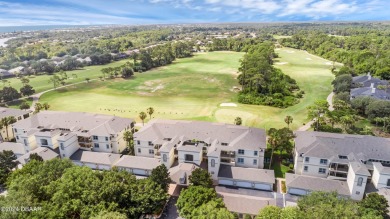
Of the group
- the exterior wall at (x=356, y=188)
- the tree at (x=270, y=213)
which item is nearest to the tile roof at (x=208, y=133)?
the exterior wall at (x=356, y=188)

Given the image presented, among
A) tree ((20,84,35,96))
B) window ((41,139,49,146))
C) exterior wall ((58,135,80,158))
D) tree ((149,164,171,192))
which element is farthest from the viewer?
tree ((20,84,35,96))

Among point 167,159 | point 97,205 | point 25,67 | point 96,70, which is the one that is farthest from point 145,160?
point 25,67

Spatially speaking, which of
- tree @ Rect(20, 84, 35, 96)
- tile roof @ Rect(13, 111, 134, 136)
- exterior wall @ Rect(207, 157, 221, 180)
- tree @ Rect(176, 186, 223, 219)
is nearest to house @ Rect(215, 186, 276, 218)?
exterior wall @ Rect(207, 157, 221, 180)

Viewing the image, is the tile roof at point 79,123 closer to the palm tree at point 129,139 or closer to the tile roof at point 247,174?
the palm tree at point 129,139

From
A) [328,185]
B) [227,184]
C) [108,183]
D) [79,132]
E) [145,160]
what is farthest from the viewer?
[79,132]

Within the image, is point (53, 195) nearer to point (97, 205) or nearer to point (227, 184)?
point (97, 205)

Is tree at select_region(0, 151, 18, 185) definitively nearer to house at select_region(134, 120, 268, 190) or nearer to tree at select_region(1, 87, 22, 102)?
→ house at select_region(134, 120, 268, 190)
